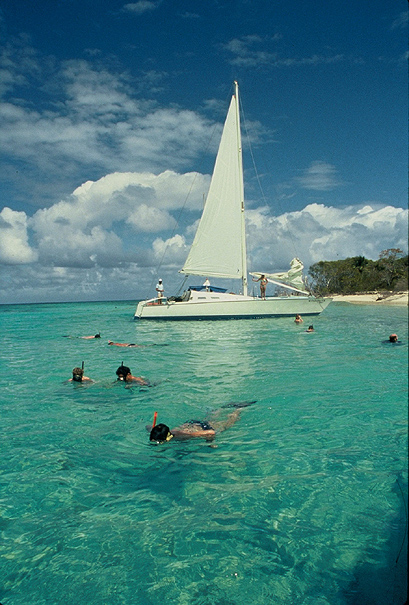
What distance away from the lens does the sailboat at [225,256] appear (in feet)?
89.0

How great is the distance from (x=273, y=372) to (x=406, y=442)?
991cm

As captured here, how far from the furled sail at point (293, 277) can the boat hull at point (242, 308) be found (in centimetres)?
91

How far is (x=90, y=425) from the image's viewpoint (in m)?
7.11

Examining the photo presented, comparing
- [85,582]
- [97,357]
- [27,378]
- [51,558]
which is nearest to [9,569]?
[51,558]

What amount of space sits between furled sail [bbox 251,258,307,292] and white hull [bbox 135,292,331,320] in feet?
2.90

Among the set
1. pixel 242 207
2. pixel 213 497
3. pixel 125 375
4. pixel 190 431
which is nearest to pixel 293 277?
pixel 242 207

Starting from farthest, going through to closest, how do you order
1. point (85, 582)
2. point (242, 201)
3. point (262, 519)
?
point (242, 201) → point (262, 519) → point (85, 582)

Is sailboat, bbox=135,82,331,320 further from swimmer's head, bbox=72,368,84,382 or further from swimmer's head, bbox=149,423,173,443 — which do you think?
swimmer's head, bbox=149,423,173,443

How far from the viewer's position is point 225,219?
27.9 m

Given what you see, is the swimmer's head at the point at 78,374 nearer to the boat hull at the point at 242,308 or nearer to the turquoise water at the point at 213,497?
the turquoise water at the point at 213,497

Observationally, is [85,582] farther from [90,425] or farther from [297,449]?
[90,425]

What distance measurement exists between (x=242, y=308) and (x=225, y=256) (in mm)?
4168

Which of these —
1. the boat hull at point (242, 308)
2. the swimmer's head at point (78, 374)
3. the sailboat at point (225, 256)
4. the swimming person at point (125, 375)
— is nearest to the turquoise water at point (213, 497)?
the swimming person at point (125, 375)

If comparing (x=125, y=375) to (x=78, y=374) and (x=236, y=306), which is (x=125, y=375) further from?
(x=236, y=306)
